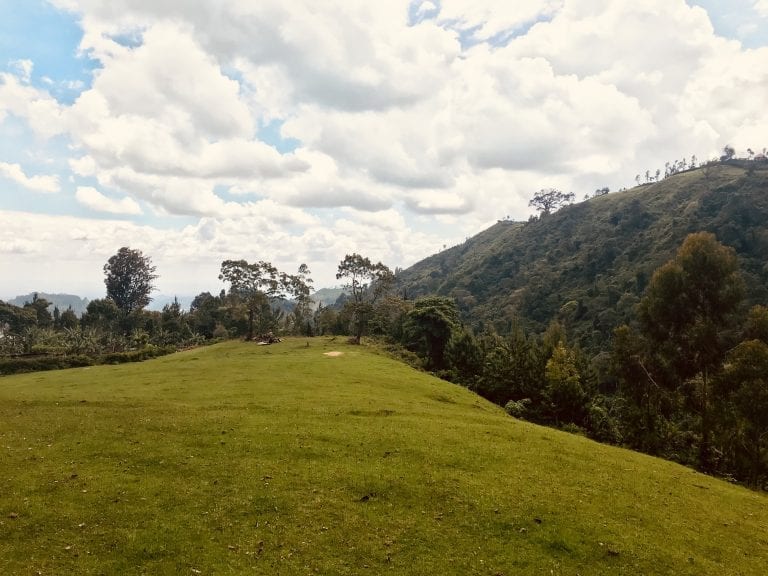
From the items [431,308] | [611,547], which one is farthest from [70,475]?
[431,308]

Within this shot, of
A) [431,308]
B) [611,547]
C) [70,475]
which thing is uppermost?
[431,308]

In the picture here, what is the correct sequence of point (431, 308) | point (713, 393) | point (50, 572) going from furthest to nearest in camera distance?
1. point (431, 308)
2. point (713, 393)
3. point (50, 572)

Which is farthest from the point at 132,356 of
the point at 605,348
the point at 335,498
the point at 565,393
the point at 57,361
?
the point at 605,348

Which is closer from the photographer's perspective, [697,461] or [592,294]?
[697,461]

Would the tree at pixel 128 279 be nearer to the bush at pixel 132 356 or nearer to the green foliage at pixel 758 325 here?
the bush at pixel 132 356

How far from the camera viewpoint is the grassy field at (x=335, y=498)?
15656mm

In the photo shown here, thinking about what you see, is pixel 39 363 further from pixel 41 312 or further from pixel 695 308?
pixel 41 312

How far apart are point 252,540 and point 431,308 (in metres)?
59.6

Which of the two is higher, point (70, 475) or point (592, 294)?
point (592, 294)

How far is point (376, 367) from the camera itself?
180 ft

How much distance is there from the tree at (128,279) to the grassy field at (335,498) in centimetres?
12956

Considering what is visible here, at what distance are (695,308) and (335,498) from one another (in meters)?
40.0

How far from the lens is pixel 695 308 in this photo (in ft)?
143

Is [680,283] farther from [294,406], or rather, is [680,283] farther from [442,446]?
[294,406]
